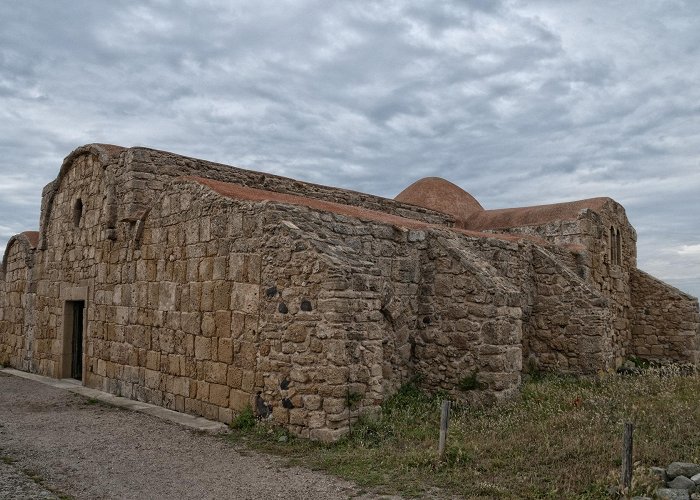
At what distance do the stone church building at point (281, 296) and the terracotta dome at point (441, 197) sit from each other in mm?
3962

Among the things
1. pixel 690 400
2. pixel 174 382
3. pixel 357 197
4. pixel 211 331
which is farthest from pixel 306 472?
pixel 357 197

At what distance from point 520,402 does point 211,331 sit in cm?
416

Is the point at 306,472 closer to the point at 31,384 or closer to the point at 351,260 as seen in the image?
the point at 351,260

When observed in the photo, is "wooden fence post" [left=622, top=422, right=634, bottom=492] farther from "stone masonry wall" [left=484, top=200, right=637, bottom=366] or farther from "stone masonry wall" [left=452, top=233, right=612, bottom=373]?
"stone masonry wall" [left=484, top=200, right=637, bottom=366]

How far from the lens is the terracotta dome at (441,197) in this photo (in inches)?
672

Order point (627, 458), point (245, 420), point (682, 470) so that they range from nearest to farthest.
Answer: point (627, 458) < point (682, 470) < point (245, 420)

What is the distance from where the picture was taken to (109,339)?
10312 millimetres

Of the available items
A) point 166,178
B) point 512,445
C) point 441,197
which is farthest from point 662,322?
point 166,178

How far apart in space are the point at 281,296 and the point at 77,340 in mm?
7440

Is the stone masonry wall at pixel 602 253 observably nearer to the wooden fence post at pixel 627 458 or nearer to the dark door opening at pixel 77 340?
the wooden fence post at pixel 627 458

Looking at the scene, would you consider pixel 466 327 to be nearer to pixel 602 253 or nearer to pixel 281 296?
pixel 281 296

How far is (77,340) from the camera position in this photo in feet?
40.3

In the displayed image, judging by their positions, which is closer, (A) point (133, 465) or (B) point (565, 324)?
(A) point (133, 465)

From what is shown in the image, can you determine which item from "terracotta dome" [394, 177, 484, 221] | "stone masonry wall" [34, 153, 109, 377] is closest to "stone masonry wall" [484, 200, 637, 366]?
"terracotta dome" [394, 177, 484, 221]
